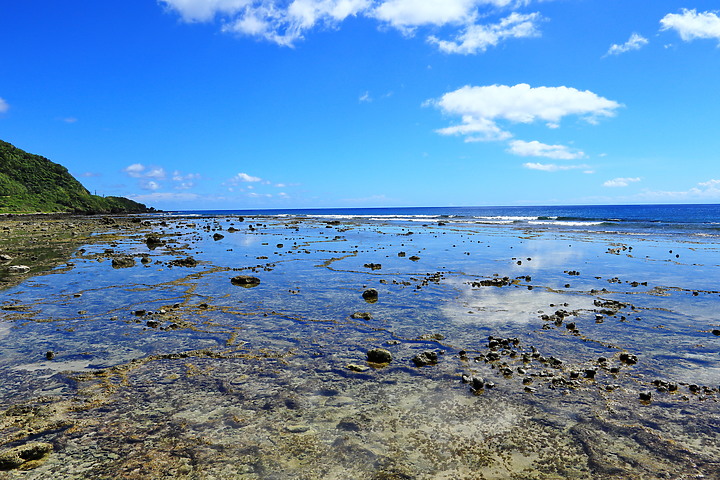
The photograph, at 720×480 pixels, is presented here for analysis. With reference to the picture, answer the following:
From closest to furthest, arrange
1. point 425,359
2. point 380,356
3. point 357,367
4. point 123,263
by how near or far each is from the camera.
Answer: point 357,367 < point 425,359 < point 380,356 < point 123,263

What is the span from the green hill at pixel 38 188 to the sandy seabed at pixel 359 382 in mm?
156395

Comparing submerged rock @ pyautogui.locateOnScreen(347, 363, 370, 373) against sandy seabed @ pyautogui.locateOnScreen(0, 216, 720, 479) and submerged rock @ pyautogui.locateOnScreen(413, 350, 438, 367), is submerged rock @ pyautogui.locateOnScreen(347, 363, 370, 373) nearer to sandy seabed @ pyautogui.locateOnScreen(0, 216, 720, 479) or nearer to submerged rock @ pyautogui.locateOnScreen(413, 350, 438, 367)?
sandy seabed @ pyautogui.locateOnScreen(0, 216, 720, 479)

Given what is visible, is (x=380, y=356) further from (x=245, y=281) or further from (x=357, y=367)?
(x=245, y=281)

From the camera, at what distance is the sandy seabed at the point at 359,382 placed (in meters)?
6.71

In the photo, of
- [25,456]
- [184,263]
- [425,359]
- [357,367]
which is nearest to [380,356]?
[357,367]

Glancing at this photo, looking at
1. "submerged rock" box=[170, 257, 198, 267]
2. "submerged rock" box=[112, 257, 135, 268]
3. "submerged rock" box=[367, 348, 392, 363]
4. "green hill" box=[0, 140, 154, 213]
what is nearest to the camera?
"submerged rock" box=[367, 348, 392, 363]

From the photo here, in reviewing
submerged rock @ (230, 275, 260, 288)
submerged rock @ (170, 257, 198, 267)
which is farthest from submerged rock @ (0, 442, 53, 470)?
submerged rock @ (170, 257, 198, 267)

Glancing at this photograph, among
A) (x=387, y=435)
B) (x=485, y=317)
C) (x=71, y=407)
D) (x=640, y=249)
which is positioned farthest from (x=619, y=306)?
(x=640, y=249)

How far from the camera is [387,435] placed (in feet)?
24.4

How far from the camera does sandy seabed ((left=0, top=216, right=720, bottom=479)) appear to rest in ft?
22.0

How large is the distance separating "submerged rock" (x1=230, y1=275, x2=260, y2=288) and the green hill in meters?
150

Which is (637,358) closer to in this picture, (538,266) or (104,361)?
(104,361)

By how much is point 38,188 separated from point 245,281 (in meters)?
194

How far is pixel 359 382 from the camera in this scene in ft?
32.2
